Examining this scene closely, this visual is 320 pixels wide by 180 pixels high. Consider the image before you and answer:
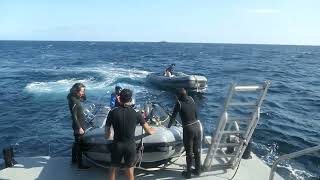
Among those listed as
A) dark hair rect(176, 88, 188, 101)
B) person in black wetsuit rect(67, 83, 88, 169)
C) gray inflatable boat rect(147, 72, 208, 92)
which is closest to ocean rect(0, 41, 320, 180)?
gray inflatable boat rect(147, 72, 208, 92)

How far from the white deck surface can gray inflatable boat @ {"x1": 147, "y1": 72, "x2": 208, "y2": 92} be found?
56.7 feet

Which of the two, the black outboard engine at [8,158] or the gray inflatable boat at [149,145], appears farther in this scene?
the black outboard engine at [8,158]

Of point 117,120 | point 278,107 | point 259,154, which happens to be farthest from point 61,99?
point 117,120

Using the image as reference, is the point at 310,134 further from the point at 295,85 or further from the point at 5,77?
the point at 5,77

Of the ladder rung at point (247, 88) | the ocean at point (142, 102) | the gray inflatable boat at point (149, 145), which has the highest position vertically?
the ladder rung at point (247, 88)

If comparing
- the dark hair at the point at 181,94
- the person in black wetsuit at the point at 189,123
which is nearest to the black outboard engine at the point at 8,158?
the person in black wetsuit at the point at 189,123

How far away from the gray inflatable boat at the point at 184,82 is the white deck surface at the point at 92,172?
17.3 m

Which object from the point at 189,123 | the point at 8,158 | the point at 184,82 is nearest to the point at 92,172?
the point at 8,158

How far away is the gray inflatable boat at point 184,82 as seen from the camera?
2536 cm

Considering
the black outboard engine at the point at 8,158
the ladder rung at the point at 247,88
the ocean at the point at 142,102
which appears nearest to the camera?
the ladder rung at the point at 247,88

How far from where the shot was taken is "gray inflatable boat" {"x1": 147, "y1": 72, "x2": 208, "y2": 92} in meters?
25.4

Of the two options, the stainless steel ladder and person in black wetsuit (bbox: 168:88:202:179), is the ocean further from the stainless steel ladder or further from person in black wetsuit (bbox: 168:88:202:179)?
person in black wetsuit (bbox: 168:88:202:179)

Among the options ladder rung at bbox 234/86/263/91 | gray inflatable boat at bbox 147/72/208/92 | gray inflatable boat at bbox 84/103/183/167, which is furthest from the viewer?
gray inflatable boat at bbox 147/72/208/92

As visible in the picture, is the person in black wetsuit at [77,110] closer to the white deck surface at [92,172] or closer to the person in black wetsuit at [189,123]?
the white deck surface at [92,172]
